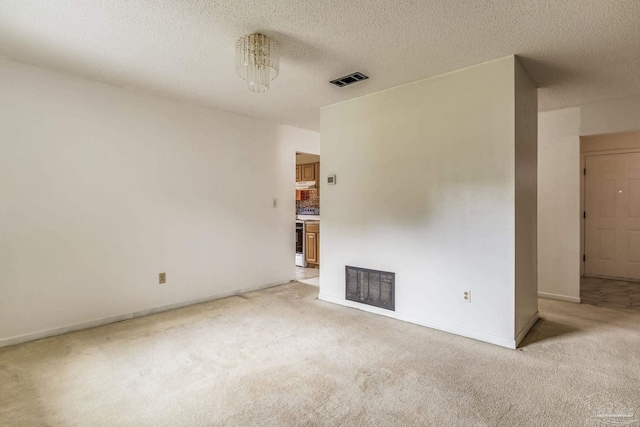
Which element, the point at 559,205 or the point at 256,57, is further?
the point at 559,205

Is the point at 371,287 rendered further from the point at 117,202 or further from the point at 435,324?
the point at 117,202

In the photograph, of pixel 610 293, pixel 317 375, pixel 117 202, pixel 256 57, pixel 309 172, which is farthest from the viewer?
pixel 309 172

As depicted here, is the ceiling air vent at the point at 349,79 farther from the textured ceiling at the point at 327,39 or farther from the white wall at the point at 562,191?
the white wall at the point at 562,191

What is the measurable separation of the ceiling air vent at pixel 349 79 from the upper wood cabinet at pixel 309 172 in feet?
10.5

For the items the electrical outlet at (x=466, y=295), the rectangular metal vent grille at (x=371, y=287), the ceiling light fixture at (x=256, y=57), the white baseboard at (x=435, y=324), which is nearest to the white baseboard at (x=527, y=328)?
the white baseboard at (x=435, y=324)

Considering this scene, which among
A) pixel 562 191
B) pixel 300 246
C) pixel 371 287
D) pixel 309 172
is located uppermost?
pixel 309 172

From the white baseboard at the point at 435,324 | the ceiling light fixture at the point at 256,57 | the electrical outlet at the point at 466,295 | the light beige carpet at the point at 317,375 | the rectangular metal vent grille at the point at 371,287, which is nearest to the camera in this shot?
the light beige carpet at the point at 317,375

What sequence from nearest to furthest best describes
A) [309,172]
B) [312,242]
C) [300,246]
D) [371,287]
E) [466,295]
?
[466,295]
[371,287]
[312,242]
[300,246]
[309,172]

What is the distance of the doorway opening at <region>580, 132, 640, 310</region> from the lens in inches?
204

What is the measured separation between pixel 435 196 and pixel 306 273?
3.17 metres

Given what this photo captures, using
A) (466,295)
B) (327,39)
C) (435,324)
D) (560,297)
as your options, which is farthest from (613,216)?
(327,39)

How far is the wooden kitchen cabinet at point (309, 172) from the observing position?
6.51m

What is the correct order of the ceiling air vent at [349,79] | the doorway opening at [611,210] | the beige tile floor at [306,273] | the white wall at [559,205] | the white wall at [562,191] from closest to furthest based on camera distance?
the ceiling air vent at [349,79]
the white wall at [562,191]
the white wall at [559,205]
the doorway opening at [611,210]
the beige tile floor at [306,273]

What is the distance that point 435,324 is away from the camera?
10.5 ft
